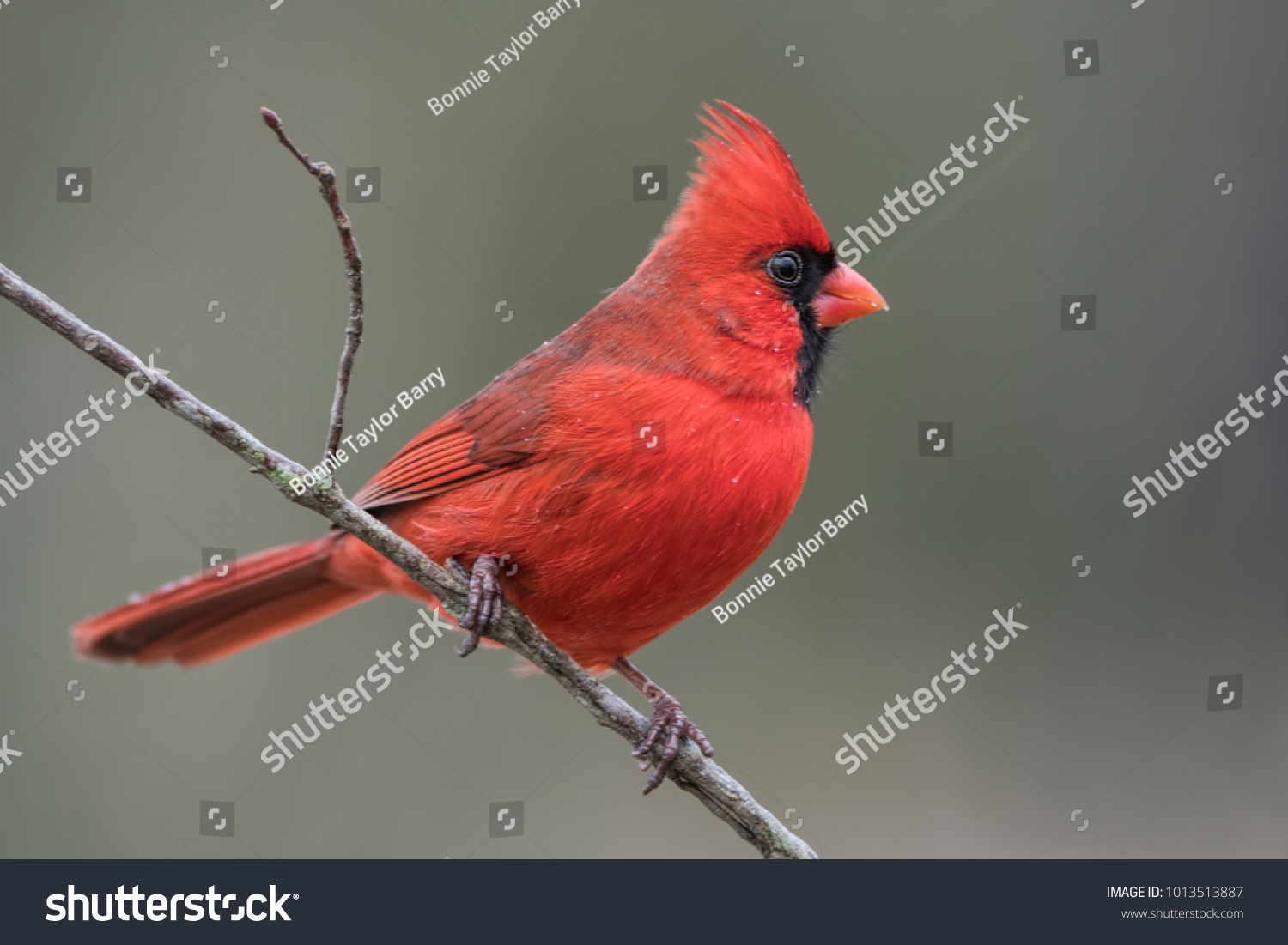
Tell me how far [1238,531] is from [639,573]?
2.77 m

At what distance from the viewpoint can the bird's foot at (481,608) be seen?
7.78 feet

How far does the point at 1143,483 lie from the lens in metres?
4.29

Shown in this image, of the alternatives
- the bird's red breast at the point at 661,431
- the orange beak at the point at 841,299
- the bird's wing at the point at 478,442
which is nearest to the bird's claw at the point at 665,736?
the bird's red breast at the point at 661,431

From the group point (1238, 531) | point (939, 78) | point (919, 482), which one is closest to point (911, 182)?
point (939, 78)

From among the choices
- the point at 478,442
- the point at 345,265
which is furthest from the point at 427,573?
the point at 345,265

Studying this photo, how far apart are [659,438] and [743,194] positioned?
1.89 ft

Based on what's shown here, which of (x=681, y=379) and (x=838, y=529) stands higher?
(x=681, y=379)

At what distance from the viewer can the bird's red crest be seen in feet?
8.44

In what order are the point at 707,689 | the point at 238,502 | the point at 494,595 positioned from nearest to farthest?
the point at 494,595 < the point at 238,502 < the point at 707,689

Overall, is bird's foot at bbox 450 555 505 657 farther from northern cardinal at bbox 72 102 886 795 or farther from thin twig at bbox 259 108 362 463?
thin twig at bbox 259 108 362 463

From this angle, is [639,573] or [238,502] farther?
[238,502]

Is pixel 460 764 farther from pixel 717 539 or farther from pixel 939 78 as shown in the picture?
pixel 939 78

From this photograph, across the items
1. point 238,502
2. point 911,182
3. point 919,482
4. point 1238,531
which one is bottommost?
point 1238,531

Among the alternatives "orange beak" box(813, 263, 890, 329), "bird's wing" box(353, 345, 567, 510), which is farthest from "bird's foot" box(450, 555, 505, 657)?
"orange beak" box(813, 263, 890, 329)
